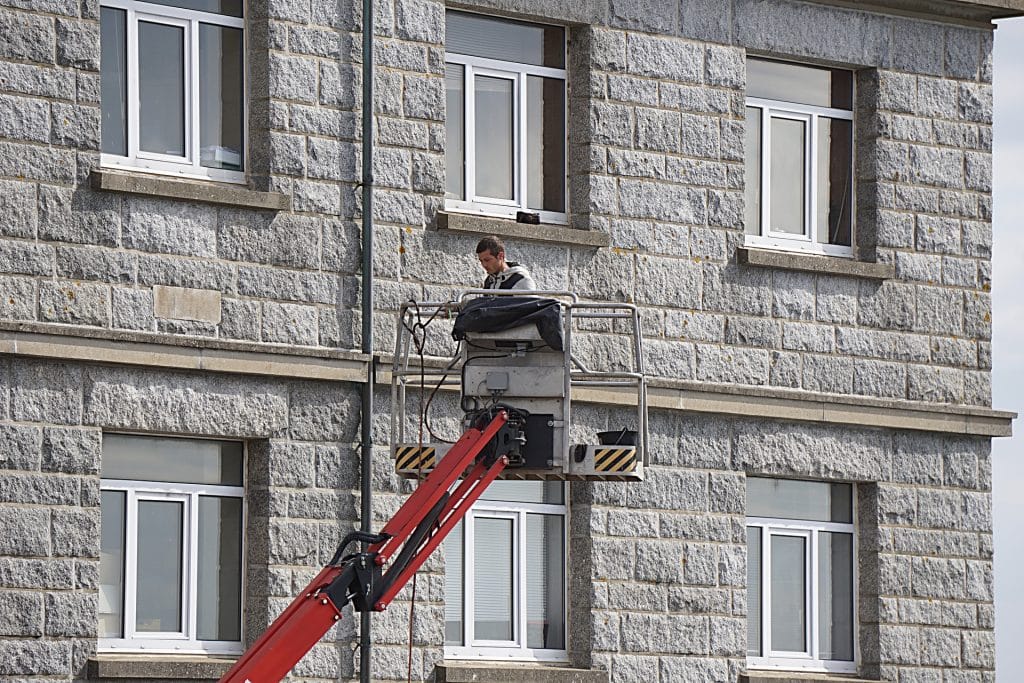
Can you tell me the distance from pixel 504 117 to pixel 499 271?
314 cm

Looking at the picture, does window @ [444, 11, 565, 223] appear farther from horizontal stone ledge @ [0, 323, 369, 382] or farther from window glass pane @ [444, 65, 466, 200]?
horizontal stone ledge @ [0, 323, 369, 382]

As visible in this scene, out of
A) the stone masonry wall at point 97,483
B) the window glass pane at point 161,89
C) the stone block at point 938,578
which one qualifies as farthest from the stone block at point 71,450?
the stone block at point 938,578

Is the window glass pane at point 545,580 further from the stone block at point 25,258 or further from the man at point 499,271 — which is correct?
the stone block at point 25,258

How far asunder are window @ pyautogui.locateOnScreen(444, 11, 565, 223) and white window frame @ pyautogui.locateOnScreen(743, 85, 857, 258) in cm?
208

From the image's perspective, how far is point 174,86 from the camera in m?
18.5

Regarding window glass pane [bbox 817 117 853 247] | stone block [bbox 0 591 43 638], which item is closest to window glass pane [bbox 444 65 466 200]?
window glass pane [bbox 817 117 853 247]

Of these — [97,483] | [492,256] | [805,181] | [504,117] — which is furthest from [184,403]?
[805,181]

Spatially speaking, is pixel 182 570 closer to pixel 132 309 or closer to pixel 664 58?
pixel 132 309

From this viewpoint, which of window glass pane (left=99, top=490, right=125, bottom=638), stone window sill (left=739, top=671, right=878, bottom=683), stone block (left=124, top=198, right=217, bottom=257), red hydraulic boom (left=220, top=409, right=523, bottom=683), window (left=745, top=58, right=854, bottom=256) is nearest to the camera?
red hydraulic boom (left=220, top=409, right=523, bottom=683)

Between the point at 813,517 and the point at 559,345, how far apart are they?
571cm

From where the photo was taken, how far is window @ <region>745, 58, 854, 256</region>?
2155 centimetres

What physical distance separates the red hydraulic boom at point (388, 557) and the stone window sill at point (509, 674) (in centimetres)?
283

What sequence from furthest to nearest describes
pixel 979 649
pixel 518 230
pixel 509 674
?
pixel 979 649
pixel 518 230
pixel 509 674

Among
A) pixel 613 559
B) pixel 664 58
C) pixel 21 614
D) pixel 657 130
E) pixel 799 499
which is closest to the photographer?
pixel 21 614
